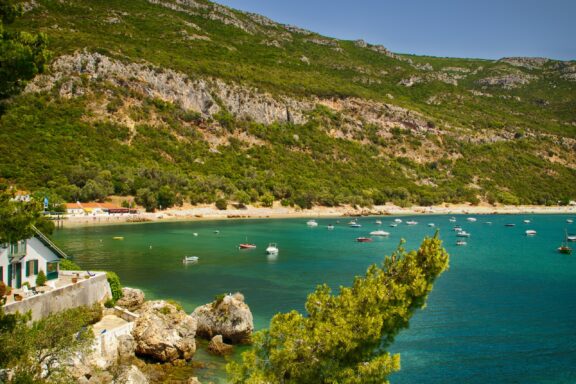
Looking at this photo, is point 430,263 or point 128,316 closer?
point 430,263

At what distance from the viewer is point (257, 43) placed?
644 feet

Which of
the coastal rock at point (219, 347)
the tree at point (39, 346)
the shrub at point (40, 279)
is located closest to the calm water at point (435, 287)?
the coastal rock at point (219, 347)

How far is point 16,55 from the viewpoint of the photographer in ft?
36.1

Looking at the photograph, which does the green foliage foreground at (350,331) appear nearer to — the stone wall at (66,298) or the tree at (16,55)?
the tree at (16,55)

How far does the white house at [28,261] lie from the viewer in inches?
922

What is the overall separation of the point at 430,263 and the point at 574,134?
213 metres

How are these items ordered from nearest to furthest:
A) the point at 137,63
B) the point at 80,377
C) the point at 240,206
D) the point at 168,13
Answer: the point at 80,377 → the point at 240,206 → the point at 137,63 → the point at 168,13

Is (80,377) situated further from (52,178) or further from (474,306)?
(52,178)

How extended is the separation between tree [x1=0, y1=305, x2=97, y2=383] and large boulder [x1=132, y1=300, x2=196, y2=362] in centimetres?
548

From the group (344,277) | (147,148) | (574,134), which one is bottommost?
(344,277)

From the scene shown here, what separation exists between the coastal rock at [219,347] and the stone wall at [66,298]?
728 centimetres

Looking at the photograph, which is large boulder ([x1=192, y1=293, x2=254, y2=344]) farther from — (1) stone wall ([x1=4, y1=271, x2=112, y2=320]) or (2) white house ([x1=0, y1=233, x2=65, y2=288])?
(2) white house ([x1=0, y1=233, x2=65, y2=288])

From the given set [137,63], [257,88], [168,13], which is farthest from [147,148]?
[168,13]

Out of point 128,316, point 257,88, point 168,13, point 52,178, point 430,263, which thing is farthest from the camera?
point 168,13
